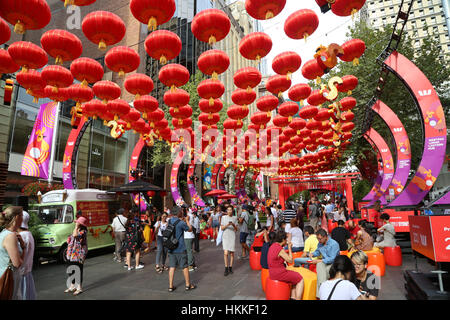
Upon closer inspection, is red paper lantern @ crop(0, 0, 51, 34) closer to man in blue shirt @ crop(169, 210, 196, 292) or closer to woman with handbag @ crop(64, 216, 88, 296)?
woman with handbag @ crop(64, 216, 88, 296)

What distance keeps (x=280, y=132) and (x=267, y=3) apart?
9077 mm

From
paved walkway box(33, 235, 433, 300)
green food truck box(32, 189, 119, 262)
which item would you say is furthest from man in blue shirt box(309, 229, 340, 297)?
green food truck box(32, 189, 119, 262)

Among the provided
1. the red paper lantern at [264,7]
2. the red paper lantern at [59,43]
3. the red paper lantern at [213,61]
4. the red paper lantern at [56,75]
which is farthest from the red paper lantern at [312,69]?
the red paper lantern at [56,75]

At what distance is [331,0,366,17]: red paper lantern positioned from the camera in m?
4.76

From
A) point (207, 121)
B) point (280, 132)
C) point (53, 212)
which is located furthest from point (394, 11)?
point (53, 212)

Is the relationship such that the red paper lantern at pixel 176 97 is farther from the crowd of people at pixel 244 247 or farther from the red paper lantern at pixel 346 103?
the red paper lantern at pixel 346 103

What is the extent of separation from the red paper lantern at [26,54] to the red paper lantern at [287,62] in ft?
18.2

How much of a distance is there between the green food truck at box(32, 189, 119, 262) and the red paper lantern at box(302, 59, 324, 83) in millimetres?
9025

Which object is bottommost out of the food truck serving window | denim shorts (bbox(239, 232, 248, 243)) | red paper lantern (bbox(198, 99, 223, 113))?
denim shorts (bbox(239, 232, 248, 243))

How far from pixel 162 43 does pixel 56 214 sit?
314 inches

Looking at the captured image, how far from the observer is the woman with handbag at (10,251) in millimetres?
2994

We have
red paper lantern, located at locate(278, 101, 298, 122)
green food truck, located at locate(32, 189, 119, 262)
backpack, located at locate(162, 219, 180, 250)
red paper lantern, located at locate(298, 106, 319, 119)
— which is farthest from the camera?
red paper lantern, located at locate(298, 106, 319, 119)

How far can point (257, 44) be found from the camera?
571 cm
